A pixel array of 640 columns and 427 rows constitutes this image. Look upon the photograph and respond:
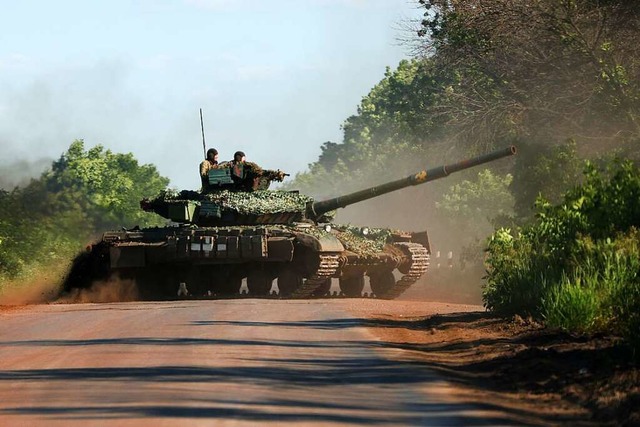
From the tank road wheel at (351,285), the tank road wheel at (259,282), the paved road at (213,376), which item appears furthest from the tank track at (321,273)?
the paved road at (213,376)

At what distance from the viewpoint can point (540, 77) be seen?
3684 cm

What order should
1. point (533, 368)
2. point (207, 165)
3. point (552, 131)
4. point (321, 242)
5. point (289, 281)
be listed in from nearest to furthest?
point (533, 368)
point (321, 242)
point (289, 281)
point (207, 165)
point (552, 131)

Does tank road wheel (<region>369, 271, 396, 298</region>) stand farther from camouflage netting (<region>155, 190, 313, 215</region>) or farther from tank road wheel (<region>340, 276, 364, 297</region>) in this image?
Answer: camouflage netting (<region>155, 190, 313, 215</region>)

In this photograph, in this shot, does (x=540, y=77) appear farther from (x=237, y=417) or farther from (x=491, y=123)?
(x=237, y=417)

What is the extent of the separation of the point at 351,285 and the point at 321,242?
426cm

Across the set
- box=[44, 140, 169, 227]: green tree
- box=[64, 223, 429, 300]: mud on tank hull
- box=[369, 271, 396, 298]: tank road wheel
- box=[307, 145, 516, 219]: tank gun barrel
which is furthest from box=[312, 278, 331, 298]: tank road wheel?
box=[44, 140, 169, 227]: green tree

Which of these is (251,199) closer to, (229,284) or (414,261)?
(229,284)

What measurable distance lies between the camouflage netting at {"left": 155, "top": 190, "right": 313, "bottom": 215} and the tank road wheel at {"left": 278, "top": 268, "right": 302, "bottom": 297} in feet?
4.93

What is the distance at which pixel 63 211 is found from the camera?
47.8 m

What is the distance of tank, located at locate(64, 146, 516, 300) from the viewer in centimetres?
2770

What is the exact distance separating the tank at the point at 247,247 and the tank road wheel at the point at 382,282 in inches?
15.2

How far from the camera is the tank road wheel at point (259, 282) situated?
95.2ft

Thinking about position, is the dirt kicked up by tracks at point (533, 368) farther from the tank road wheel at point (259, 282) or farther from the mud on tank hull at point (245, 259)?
the tank road wheel at point (259, 282)

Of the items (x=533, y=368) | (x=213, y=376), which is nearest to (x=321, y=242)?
(x=533, y=368)
